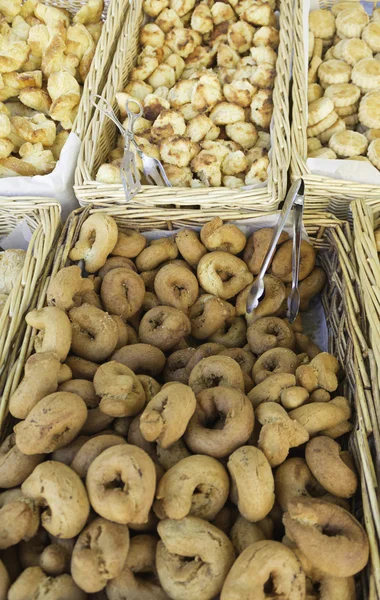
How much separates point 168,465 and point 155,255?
2.54 feet

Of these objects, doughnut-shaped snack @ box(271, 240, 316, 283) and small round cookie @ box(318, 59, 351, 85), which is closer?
doughnut-shaped snack @ box(271, 240, 316, 283)

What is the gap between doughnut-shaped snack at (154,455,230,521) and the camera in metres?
1.01

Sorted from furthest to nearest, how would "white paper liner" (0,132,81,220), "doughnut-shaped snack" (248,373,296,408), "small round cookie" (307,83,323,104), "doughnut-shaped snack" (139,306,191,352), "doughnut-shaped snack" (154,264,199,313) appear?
"small round cookie" (307,83,323,104) → "white paper liner" (0,132,81,220) → "doughnut-shaped snack" (154,264,199,313) → "doughnut-shaped snack" (139,306,191,352) → "doughnut-shaped snack" (248,373,296,408)

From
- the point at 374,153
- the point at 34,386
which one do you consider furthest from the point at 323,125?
the point at 34,386

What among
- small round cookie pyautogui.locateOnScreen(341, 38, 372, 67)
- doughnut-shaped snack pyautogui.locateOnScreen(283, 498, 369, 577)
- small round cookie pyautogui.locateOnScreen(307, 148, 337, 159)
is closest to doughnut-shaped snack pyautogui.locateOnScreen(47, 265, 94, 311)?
doughnut-shaped snack pyautogui.locateOnScreen(283, 498, 369, 577)

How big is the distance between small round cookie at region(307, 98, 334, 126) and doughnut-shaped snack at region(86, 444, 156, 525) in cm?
156

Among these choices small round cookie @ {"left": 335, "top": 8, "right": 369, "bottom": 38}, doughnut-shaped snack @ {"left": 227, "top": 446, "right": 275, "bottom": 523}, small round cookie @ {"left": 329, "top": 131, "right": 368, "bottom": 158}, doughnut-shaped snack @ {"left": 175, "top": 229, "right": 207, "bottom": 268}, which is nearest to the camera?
doughnut-shaped snack @ {"left": 227, "top": 446, "right": 275, "bottom": 523}

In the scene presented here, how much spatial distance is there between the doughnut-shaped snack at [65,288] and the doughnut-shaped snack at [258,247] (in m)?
0.57

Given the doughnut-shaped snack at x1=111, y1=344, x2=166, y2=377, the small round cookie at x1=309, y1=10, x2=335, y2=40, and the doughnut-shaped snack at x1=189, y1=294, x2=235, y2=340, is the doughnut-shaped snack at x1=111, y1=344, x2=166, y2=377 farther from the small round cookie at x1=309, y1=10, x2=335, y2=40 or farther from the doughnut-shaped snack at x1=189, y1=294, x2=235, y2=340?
the small round cookie at x1=309, y1=10, x2=335, y2=40

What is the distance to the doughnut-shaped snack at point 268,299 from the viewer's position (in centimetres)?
160

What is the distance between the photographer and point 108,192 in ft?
5.72

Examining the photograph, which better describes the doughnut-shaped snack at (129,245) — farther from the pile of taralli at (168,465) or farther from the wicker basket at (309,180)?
the wicker basket at (309,180)

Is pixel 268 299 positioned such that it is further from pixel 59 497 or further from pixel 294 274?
pixel 59 497

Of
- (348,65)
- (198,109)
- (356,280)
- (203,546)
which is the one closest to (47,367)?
(203,546)
